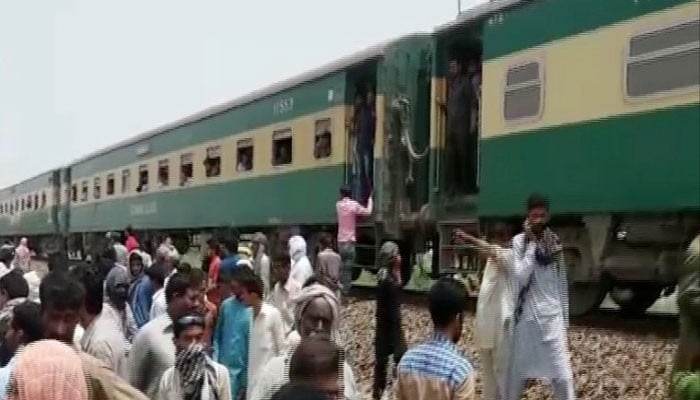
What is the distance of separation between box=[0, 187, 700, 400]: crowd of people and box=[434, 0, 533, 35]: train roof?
12.4ft

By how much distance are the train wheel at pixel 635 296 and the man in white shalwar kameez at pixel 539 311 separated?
18.2ft

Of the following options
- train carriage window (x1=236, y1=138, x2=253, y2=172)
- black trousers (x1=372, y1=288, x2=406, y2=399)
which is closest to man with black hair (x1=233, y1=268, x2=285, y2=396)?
black trousers (x1=372, y1=288, x2=406, y2=399)

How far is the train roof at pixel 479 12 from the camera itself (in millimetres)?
12562

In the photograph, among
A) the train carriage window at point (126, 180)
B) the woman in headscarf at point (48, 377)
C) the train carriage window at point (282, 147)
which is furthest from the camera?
the train carriage window at point (126, 180)

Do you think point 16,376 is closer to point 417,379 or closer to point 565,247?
point 417,379

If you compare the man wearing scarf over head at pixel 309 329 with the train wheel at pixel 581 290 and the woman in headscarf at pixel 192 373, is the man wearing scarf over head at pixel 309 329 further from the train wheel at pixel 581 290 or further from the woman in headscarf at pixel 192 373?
the train wheel at pixel 581 290

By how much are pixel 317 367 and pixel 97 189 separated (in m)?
31.2

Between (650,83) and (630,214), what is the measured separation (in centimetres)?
130

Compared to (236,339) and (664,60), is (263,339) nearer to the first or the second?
(236,339)

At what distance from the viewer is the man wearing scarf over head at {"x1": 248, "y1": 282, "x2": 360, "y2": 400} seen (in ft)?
15.7

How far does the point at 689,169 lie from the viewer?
970 centimetres

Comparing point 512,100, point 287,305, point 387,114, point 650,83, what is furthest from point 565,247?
point 287,305

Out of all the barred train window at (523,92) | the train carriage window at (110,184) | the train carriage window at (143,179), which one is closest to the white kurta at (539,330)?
the barred train window at (523,92)

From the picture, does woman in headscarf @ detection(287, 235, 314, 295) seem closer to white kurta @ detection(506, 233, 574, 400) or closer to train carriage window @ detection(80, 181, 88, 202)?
white kurta @ detection(506, 233, 574, 400)
